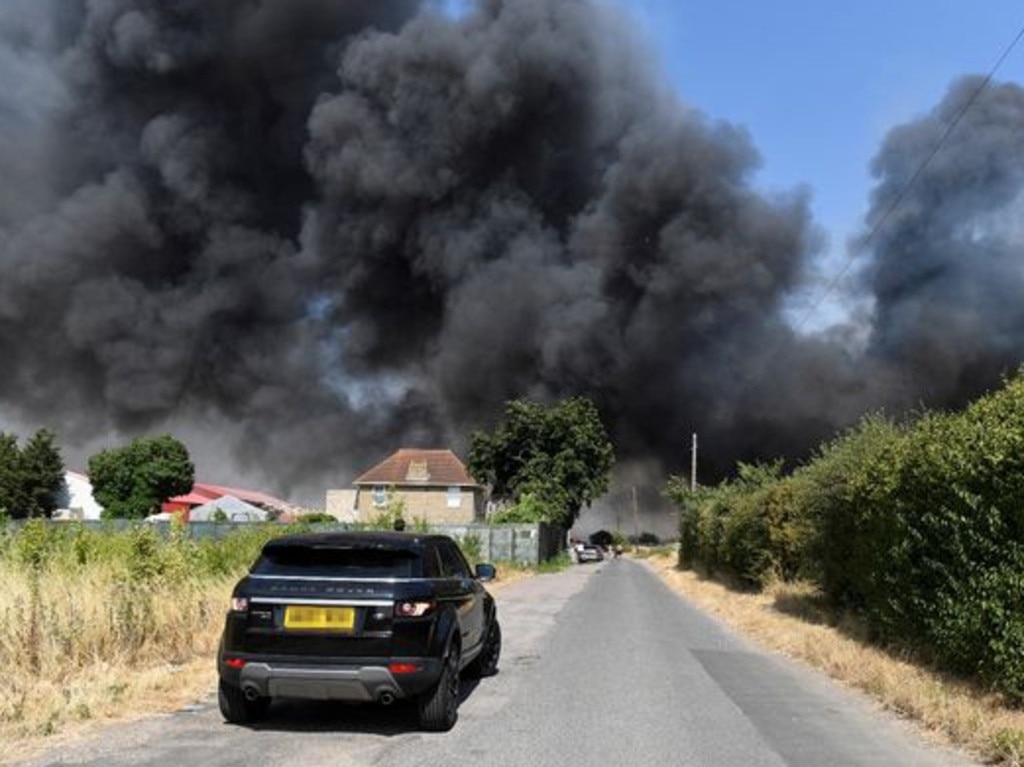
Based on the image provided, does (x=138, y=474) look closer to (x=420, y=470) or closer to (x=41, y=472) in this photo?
(x=41, y=472)

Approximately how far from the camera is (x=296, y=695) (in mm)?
6906

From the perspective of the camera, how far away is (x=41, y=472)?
61.2m

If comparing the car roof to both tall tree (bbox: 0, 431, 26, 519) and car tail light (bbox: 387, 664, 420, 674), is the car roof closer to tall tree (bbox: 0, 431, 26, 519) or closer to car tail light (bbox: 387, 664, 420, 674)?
car tail light (bbox: 387, 664, 420, 674)

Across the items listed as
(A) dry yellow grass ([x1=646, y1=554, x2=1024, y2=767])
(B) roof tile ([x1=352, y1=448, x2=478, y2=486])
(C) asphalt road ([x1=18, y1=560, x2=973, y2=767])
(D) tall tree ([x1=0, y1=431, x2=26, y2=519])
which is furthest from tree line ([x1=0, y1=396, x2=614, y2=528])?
(C) asphalt road ([x1=18, y1=560, x2=973, y2=767])

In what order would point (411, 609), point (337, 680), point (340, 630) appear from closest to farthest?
point (337, 680) < point (340, 630) < point (411, 609)

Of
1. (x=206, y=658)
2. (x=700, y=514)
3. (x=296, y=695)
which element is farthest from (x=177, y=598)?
(x=700, y=514)

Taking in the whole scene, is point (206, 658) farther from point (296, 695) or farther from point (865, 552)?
point (865, 552)

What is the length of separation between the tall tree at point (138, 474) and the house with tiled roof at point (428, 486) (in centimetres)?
1261

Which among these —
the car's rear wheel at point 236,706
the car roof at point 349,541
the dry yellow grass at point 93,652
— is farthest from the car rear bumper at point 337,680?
the dry yellow grass at point 93,652

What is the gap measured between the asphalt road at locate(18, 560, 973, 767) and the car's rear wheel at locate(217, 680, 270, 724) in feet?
0.34

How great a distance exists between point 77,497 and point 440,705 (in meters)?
67.4

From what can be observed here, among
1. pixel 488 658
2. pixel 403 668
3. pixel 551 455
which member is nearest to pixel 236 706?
pixel 403 668

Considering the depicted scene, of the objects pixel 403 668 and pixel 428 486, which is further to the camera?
pixel 428 486

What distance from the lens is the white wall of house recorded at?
2571 inches
